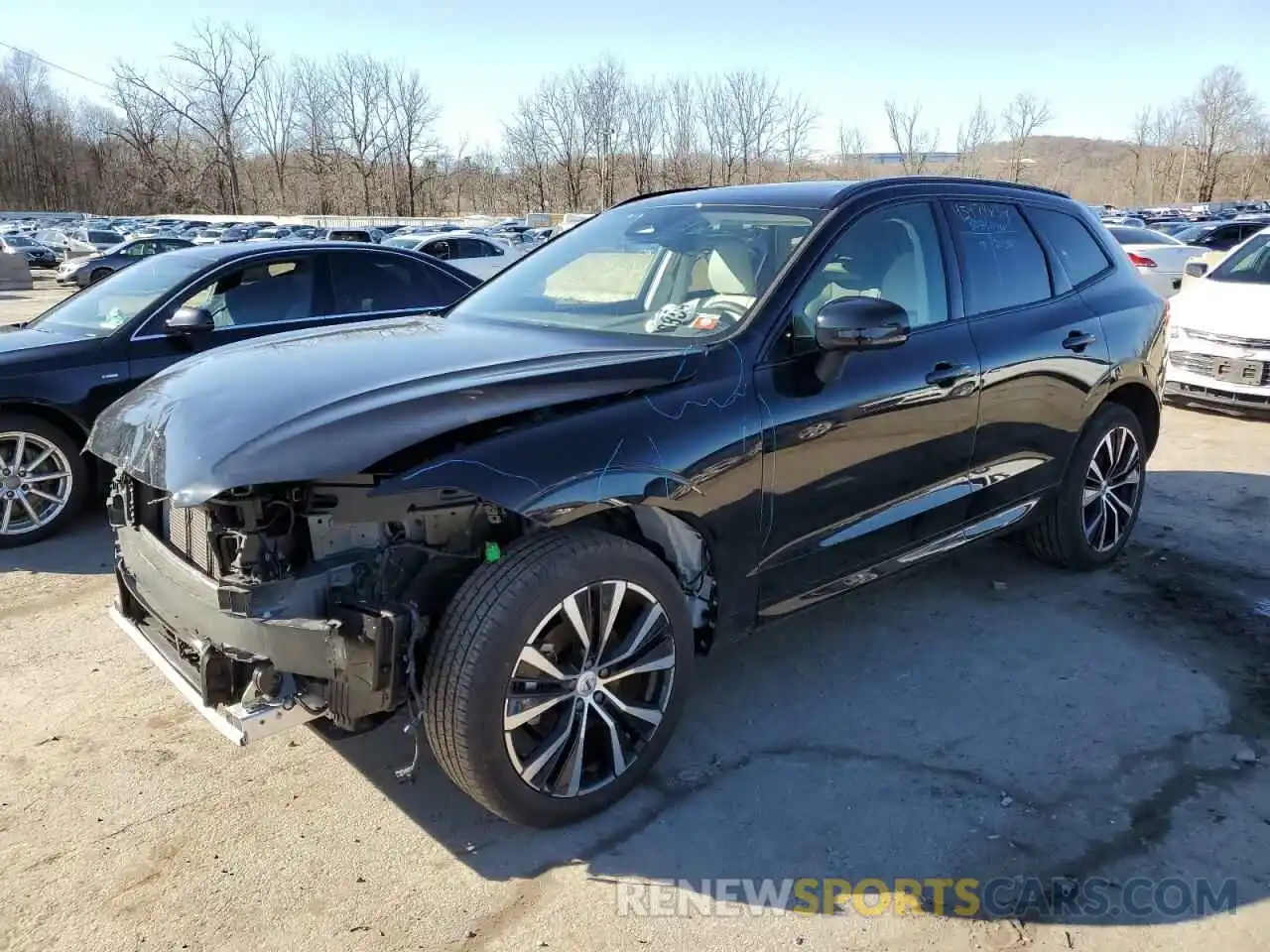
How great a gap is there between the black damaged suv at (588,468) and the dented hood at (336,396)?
0.04 feet

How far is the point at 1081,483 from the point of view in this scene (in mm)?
4648

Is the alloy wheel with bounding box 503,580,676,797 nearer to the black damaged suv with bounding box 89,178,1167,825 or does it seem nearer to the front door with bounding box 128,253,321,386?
the black damaged suv with bounding box 89,178,1167,825

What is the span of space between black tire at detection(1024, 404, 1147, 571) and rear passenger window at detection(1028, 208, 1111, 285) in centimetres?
69

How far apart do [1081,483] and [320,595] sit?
12.2ft

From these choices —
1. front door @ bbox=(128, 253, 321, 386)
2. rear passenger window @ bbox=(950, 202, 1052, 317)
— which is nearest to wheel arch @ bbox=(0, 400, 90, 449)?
front door @ bbox=(128, 253, 321, 386)

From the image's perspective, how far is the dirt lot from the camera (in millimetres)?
2525

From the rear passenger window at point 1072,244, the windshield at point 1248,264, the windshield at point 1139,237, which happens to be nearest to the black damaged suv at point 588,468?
the rear passenger window at point 1072,244

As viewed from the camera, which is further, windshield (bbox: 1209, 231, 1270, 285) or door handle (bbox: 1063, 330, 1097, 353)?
windshield (bbox: 1209, 231, 1270, 285)

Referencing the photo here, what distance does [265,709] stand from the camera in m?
2.53

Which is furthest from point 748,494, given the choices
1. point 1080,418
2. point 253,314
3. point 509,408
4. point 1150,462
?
point 1150,462

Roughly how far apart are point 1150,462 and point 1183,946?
5.54m

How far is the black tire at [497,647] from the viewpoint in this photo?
8.29 feet

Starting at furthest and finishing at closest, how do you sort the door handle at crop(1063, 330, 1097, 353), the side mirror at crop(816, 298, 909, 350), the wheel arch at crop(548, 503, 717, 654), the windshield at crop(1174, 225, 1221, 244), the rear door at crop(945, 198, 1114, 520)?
the windshield at crop(1174, 225, 1221, 244) < the door handle at crop(1063, 330, 1097, 353) < the rear door at crop(945, 198, 1114, 520) < the side mirror at crop(816, 298, 909, 350) < the wheel arch at crop(548, 503, 717, 654)

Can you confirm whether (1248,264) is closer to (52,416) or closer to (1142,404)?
(1142,404)
